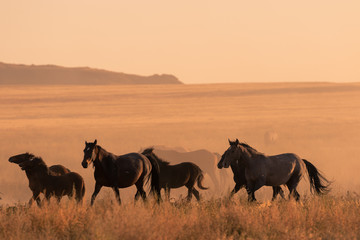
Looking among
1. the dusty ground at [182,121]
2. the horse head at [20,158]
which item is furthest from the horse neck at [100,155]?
the dusty ground at [182,121]

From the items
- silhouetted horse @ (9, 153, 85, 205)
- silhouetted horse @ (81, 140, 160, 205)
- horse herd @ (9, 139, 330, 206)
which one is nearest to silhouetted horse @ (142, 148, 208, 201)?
horse herd @ (9, 139, 330, 206)

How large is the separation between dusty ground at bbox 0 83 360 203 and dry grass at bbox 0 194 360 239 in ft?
75.6

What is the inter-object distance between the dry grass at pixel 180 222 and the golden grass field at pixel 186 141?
24 mm

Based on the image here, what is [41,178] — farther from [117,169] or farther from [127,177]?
[127,177]

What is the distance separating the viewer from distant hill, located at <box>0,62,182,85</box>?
7160 inches

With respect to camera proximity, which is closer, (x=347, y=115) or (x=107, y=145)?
(x=107, y=145)

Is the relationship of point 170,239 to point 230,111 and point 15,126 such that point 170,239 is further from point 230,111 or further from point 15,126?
point 230,111

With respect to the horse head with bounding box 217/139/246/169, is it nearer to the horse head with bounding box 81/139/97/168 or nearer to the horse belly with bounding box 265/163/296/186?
the horse belly with bounding box 265/163/296/186

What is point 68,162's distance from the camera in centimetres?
5681

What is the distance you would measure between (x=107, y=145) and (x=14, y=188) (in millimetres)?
27452

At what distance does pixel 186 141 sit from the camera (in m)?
77.1

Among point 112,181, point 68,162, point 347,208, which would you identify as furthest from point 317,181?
point 68,162

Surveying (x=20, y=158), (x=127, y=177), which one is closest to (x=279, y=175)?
(x=127, y=177)

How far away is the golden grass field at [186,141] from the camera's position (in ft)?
45.4
